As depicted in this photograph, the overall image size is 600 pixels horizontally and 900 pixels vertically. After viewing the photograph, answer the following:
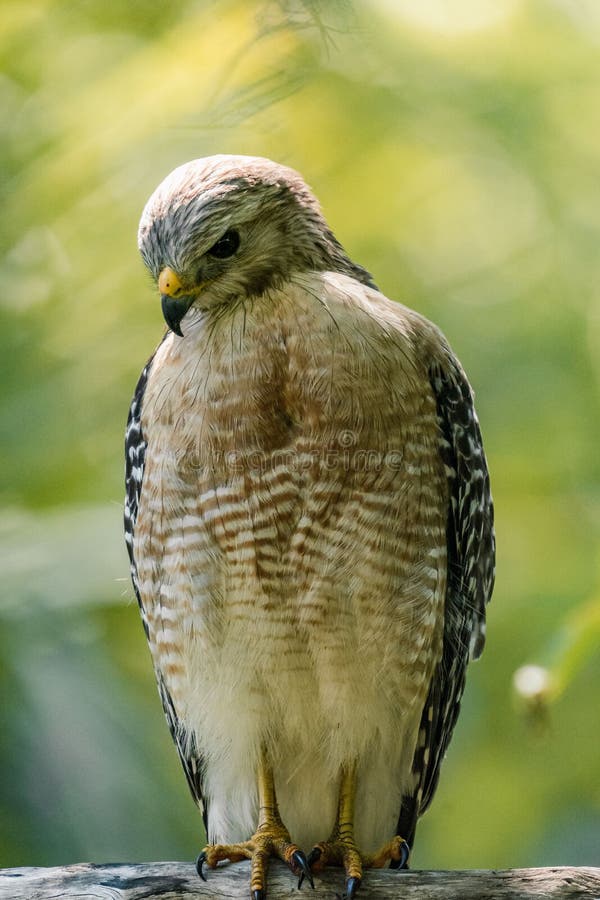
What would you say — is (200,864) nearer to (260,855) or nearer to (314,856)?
(260,855)

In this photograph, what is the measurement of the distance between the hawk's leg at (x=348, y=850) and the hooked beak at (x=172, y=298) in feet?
4.56

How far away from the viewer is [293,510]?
2.97 meters

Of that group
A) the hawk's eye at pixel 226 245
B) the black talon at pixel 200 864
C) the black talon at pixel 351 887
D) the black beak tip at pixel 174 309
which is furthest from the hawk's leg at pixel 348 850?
the hawk's eye at pixel 226 245

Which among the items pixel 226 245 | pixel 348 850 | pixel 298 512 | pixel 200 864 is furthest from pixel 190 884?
pixel 226 245

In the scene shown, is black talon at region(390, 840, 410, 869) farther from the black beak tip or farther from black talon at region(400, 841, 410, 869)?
the black beak tip

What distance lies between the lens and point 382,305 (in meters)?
3.18

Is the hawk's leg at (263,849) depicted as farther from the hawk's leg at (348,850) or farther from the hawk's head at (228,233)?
the hawk's head at (228,233)

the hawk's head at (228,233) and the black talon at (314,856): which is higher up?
the hawk's head at (228,233)

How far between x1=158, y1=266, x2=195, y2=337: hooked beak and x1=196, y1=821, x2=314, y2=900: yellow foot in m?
1.37

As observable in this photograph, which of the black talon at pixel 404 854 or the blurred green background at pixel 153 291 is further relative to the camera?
the blurred green background at pixel 153 291

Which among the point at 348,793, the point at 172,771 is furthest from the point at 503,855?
the point at 348,793

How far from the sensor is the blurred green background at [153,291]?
3.75 meters

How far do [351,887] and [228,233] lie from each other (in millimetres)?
1706

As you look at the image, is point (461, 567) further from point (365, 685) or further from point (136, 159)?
point (136, 159)
